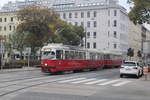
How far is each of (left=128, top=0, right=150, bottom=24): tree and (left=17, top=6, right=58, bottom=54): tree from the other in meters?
25.7

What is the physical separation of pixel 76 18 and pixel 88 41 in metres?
7.98

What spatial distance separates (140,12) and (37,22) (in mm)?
27696

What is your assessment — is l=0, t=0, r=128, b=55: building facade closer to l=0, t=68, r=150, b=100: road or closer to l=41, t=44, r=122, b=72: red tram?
l=41, t=44, r=122, b=72: red tram

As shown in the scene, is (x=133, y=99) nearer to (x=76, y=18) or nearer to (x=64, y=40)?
(x=64, y=40)

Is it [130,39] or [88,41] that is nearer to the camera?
[88,41]

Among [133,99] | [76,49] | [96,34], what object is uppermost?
[96,34]

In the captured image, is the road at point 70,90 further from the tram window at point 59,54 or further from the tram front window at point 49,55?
the tram window at point 59,54

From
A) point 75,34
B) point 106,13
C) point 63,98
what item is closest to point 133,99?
point 63,98

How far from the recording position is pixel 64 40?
69938 millimetres

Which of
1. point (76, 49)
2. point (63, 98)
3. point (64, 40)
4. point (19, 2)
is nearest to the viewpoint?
point (63, 98)

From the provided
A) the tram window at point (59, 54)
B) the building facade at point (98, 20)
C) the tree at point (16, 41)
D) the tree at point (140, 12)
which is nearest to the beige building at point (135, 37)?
the building facade at point (98, 20)

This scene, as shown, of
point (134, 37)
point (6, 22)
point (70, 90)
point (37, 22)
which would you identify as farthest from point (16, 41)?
point (134, 37)

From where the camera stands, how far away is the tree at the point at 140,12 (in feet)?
102

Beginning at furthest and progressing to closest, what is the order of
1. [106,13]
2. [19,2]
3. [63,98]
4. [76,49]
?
[19,2] < [106,13] < [76,49] < [63,98]
